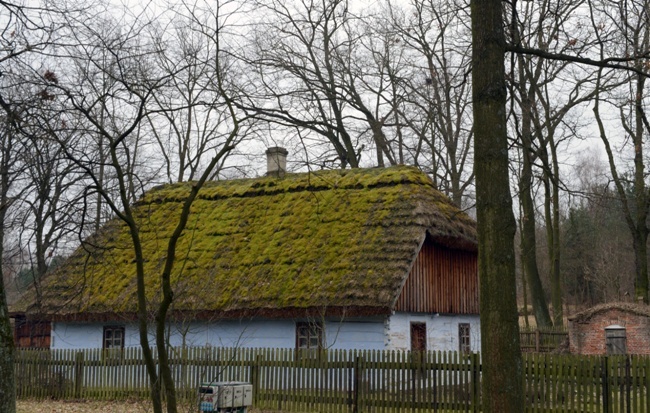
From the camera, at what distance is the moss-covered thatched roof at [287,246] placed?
17.3 m

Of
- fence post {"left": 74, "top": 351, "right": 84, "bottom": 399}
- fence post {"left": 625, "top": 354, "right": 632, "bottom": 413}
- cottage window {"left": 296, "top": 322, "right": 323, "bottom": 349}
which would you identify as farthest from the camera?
fence post {"left": 74, "top": 351, "right": 84, "bottom": 399}

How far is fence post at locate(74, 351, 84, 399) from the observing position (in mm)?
17797

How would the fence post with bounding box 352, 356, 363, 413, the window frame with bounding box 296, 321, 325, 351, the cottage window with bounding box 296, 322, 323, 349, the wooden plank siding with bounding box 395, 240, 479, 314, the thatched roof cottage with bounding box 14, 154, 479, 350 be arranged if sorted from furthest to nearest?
the wooden plank siding with bounding box 395, 240, 479, 314 → the cottage window with bounding box 296, 322, 323, 349 → the window frame with bounding box 296, 321, 325, 351 → the thatched roof cottage with bounding box 14, 154, 479, 350 → the fence post with bounding box 352, 356, 363, 413

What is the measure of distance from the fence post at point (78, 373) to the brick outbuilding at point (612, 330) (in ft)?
56.7

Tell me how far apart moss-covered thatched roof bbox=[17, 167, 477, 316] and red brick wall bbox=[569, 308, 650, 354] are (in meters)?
9.15

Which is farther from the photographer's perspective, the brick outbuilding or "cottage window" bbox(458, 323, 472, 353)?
the brick outbuilding

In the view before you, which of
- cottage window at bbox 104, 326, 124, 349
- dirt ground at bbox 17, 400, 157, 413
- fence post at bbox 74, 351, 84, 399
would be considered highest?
cottage window at bbox 104, 326, 124, 349

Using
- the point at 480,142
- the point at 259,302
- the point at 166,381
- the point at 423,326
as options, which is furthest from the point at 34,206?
the point at 423,326

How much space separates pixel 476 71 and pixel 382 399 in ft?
28.8

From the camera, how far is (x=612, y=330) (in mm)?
27375

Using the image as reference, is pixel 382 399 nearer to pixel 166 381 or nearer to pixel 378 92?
pixel 166 381

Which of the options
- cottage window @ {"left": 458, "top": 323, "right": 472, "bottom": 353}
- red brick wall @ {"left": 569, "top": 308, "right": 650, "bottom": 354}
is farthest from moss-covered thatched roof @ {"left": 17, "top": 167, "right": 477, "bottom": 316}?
red brick wall @ {"left": 569, "top": 308, "right": 650, "bottom": 354}

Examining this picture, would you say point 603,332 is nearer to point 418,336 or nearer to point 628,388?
point 418,336

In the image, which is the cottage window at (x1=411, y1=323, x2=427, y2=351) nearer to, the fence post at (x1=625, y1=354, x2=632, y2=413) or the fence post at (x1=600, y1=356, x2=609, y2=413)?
the fence post at (x1=600, y1=356, x2=609, y2=413)
